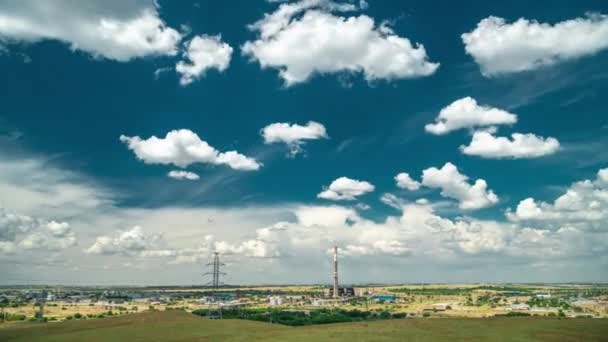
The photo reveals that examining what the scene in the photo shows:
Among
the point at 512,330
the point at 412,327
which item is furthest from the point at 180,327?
the point at 512,330

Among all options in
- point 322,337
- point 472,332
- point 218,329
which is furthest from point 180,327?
point 472,332

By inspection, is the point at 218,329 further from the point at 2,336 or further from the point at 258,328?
the point at 2,336

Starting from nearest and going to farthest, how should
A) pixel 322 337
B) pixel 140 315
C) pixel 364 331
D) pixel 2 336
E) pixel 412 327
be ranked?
pixel 322 337 < pixel 364 331 < pixel 412 327 < pixel 2 336 < pixel 140 315

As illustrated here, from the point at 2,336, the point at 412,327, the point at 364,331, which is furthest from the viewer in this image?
the point at 2,336

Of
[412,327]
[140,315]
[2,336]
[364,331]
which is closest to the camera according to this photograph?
[364,331]

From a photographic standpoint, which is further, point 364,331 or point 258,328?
point 258,328

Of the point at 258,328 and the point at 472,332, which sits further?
the point at 258,328

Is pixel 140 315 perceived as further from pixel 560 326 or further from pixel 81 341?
pixel 560 326

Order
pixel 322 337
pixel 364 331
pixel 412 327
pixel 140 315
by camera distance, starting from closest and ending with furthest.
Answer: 1. pixel 322 337
2. pixel 364 331
3. pixel 412 327
4. pixel 140 315

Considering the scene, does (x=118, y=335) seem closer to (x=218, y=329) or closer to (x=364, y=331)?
(x=218, y=329)
